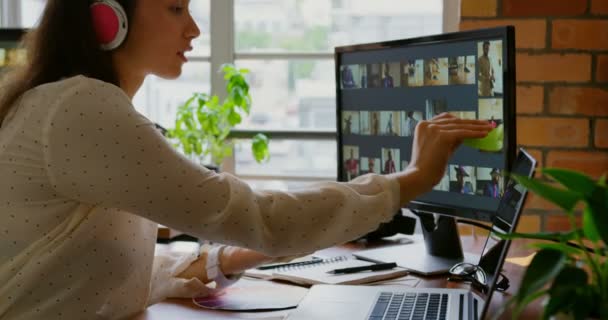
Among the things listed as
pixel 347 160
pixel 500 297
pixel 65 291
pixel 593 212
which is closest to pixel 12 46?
pixel 347 160

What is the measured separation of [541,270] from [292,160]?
98.4 inches

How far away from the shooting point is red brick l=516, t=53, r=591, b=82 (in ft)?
8.05

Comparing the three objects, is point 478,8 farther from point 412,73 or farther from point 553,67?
point 412,73

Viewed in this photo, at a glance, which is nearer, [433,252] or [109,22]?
[109,22]

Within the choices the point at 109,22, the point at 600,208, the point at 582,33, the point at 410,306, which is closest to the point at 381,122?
the point at 410,306

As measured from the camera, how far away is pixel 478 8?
2500 mm

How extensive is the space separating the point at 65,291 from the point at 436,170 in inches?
22.7

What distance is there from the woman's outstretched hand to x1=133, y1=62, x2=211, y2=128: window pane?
1944 mm

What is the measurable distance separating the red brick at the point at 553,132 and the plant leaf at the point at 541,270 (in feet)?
6.12

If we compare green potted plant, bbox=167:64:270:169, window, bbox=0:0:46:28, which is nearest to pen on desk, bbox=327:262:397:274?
green potted plant, bbox=167:64:270:169

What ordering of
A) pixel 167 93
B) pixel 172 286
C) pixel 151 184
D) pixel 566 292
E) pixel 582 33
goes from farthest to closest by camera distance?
pixel 167 93 < pixel 582 33 < pixel 172 286 < pixel 151 184 < pixel 566 292

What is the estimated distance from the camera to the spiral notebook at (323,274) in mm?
1582

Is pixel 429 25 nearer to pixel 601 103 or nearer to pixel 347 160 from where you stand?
pixel 601 103

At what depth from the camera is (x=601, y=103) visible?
2.45 metres
